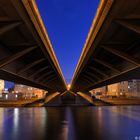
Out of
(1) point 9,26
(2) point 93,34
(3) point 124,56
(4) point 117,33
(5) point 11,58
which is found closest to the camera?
(1) point 9,26

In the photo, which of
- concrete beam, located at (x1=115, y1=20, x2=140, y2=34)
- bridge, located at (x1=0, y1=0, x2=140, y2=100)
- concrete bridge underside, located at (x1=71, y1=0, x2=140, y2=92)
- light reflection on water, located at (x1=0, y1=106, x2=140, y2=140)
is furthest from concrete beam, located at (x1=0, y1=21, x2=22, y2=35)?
light reflection on water, located at (x1=0, y1=106, x2=140, y2=140)

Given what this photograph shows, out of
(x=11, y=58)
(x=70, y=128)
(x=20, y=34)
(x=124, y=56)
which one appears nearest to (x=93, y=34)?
(x=124, y=56)

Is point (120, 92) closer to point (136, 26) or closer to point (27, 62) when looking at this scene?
point (27, 62)

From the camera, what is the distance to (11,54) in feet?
63.6

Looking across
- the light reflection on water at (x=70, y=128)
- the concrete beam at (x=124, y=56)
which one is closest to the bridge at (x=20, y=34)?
the concrete beam at (x=124, y=56)

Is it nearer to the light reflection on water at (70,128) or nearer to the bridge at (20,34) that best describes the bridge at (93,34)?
the bridge at (20,34)

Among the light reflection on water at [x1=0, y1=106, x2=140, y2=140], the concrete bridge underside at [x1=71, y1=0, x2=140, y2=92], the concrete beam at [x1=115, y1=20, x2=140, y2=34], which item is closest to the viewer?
the concrete bridge underside at [x1=71, y1=0, x2=140, y2=92]

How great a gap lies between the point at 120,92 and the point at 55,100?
93.2m

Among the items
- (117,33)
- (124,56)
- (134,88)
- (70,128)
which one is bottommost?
(70,128)

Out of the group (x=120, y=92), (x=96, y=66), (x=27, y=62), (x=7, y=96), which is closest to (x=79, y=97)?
(x=96, y=66)

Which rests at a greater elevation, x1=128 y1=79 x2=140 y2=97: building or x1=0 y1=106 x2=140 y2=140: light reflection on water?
x1=128 y1=79 x2=140 y2=97: building

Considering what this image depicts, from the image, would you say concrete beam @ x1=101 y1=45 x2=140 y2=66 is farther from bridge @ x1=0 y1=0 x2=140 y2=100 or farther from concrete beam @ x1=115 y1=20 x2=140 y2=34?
concrete beam @ x1=115 y1=20 x2=140 y2=34

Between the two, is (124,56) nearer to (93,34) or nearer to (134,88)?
Result: (93,34)

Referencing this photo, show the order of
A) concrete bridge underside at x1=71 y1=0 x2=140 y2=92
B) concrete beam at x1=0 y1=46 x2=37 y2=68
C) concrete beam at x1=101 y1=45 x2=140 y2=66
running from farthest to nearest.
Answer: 1. concrete beam at x1=0 y1=46 x2=37 y2=68
2. concrete beam at x1=101 y1=45 x2=140 y2=66
3. concrete bridge underside at x1=71 y1=0 x2=140 y2=92
